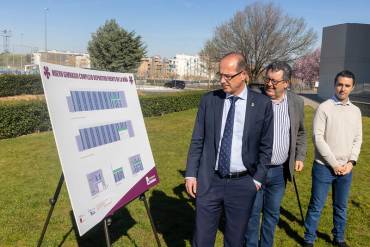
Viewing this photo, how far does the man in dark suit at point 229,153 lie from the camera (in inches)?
125

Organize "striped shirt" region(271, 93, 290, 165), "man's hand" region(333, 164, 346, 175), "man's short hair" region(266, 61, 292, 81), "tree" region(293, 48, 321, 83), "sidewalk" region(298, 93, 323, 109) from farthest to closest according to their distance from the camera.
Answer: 1. "tree" region(293, 48, 321, 83)
2. "sidewalk" region(298, 93, 323, 109)
3. "man's hand" region(333, 164, 346, 175)
4. "striped shirt" region(271, 93, 290, 165)
5. "man's short hair" region(266, 61, 292, 81)

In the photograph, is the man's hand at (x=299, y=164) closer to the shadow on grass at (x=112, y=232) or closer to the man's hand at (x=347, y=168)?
the man's hand at (x=347, y=168)

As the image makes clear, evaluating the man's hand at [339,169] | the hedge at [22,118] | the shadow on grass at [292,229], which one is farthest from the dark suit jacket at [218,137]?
the hedge at [22,118]

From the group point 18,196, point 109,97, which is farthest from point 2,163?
point 109,97

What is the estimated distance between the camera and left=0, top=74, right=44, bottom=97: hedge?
1024 inches

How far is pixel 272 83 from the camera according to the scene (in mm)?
3854

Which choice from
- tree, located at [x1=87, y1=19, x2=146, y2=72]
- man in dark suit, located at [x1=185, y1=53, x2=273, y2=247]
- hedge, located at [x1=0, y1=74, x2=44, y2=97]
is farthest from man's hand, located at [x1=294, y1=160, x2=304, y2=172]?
tree, located at [x1=87, y1=19, x2=146, y2=72]

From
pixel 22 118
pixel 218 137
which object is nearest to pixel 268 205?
pixel 218 137

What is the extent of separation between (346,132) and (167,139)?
8.98 metres

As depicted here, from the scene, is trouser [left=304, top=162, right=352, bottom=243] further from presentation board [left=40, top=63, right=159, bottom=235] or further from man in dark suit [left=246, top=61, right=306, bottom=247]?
presentation board [left=40, top=63, right=159, bottom=235]

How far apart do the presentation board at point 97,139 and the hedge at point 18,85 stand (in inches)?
918

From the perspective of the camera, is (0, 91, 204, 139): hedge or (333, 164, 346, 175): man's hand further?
(0, 91, 204, 139): hedge

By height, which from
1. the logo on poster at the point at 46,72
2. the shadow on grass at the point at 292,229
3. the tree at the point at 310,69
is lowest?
the shadow on grass at the point at 292,229

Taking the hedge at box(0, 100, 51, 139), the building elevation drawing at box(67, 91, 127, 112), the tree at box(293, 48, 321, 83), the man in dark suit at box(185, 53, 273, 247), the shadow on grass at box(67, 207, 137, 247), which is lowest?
the shadow on grass at box(67, 207, 137, 247)
